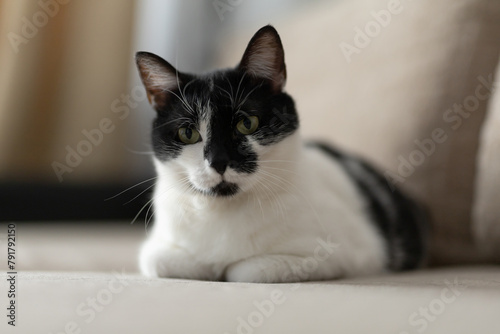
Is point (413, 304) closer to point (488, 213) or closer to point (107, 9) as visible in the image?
point (488, 213)

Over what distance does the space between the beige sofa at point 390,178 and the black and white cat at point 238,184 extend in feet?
0.45

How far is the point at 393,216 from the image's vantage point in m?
1.82

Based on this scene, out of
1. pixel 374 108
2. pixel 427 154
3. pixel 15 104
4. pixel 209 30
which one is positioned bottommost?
pixel 15 104

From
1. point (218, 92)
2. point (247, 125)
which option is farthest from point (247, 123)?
point (218, 92)

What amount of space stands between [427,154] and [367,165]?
24cm

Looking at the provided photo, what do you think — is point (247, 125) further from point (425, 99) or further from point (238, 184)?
point (425, 99)

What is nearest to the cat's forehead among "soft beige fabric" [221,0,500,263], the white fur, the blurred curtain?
the white fur

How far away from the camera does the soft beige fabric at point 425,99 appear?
1.77 metres

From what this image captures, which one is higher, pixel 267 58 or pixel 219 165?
pixel 267 58

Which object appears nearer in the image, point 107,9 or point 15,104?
point 15,104

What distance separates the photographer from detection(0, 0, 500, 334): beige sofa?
0.90m

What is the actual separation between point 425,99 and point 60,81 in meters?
2.32

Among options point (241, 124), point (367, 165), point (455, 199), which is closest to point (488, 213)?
point (455, 199)

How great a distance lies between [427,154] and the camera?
5.99 ft
